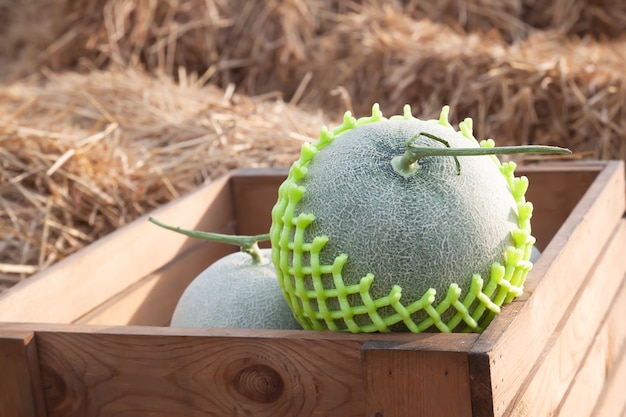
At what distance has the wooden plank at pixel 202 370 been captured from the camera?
49.0 inches

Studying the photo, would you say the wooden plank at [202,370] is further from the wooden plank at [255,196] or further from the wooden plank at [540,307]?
the wooden plank at [255,196]

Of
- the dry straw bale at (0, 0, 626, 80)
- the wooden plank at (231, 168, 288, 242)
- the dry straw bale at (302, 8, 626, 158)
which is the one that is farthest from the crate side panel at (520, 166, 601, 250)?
the dry straw bale at (0, 0, 626, 80)

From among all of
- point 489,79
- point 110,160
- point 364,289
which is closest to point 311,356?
point 364,289

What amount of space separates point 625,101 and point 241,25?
83.0 inches

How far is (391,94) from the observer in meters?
3.87

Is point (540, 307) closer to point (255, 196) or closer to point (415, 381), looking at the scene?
point (415, 381)

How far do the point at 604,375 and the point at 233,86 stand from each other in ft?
8.15

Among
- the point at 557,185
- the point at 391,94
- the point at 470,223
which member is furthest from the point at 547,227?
the point at 391,94

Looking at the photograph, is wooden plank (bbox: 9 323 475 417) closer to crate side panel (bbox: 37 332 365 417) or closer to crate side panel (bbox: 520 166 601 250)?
crate side panel (bbox: 37 332 365 417)

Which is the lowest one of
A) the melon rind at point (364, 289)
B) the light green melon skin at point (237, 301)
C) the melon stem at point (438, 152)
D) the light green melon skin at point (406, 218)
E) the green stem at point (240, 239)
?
the light green melon skin at point (237, 301)

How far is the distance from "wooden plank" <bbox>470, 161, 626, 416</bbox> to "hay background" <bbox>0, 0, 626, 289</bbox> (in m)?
0.62

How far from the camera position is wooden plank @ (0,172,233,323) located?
164 centimetres

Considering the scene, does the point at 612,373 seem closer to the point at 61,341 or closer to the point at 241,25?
the point at 61,341

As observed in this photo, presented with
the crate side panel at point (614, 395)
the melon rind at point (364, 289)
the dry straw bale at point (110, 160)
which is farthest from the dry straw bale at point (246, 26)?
the melon rind at point (364, 289)
